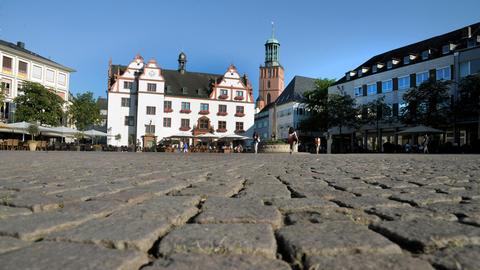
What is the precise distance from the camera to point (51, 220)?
2.29m

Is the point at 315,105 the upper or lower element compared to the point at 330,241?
upper

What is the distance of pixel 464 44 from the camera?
37625 millimetres

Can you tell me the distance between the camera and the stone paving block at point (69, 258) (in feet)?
4.72

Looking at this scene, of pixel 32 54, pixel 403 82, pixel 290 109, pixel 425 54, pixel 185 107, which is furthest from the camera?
pixel 290 109

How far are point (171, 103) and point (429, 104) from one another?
33.8 m

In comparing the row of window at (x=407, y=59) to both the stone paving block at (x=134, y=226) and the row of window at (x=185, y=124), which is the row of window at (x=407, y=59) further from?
the stone paving block at (x=134, y=226)

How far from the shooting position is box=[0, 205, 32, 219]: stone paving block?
8.38 feet

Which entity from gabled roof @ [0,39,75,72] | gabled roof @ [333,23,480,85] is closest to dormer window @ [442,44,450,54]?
gabled roof @ [333,23,480,85]

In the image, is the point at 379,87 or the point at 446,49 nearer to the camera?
the point at 446,49

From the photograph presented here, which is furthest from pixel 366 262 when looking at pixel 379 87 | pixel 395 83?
pixel 379 87

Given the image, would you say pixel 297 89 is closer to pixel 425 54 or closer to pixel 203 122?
pixel 203 122

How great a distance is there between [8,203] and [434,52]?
149 ft

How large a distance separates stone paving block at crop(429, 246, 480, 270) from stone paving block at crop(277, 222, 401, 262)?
6.6 inches

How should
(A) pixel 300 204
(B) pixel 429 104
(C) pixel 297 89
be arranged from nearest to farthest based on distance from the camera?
(A) pixel 300 204
(B) pixel 429 104
(C) pixel 297 89
